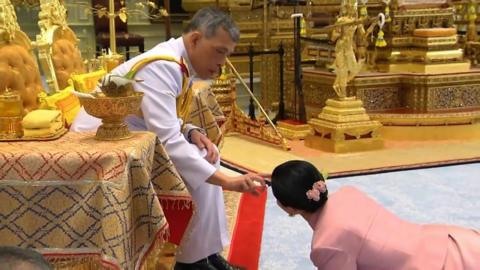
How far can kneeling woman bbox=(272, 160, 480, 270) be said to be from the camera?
1955 millimetres

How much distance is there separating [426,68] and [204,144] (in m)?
4.05

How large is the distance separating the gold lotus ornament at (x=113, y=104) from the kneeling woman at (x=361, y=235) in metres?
0.51

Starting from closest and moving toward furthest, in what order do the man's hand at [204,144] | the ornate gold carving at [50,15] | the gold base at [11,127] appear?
the gold base at [11,127], the man's hand at [204,144], the ornate gold carving at [50,15]

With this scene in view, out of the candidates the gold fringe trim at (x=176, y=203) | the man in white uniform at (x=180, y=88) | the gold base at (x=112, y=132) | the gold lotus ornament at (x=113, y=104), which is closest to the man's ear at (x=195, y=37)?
the man in white uniform at (x=180, y=88)

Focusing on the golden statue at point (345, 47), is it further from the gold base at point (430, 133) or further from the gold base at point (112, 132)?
the gold base at point (112, 132)

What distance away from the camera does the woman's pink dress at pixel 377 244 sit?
1.95 meters

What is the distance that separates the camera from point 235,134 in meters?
6.35

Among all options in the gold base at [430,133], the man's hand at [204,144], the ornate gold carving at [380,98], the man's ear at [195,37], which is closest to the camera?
the man's ear at [195,37]

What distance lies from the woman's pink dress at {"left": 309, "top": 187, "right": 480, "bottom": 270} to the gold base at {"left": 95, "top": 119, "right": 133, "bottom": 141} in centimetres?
68

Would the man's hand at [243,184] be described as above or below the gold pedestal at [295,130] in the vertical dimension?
above

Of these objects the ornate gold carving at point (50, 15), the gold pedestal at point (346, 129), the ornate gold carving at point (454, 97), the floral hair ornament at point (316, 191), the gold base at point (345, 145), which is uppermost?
the ornate gold carving at point (50, 15)

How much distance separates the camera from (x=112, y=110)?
84.5 inches

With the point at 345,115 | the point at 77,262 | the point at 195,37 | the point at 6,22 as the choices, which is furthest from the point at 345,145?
the point at 77,262

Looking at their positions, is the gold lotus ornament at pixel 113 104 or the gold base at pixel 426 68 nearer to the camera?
the gold lotus ornament at pixel 113 104
